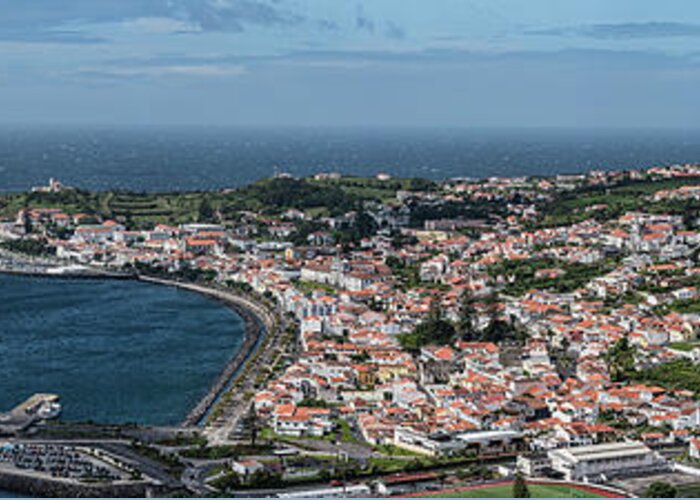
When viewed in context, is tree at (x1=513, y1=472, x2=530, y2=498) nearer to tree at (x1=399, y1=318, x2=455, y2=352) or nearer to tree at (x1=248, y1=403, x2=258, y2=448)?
tree at (x1=248, y1=403, x2=258, y2=448)

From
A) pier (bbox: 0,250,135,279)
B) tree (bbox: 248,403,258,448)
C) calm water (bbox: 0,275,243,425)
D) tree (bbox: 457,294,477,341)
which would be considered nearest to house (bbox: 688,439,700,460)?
tree (bbox: 248,403,258,448)

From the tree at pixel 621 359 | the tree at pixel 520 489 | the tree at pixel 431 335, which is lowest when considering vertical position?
the tree at pixel 431 335

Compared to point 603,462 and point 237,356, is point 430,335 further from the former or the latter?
point 603,462

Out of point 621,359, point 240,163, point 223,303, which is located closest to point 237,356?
point 223,303

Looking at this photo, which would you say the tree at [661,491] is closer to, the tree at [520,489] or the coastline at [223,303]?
the tree at [520,489]

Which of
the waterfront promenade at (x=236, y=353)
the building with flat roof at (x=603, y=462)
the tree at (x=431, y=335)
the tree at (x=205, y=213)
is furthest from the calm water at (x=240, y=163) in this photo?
the building with flat roof at (x=603, y=462)
